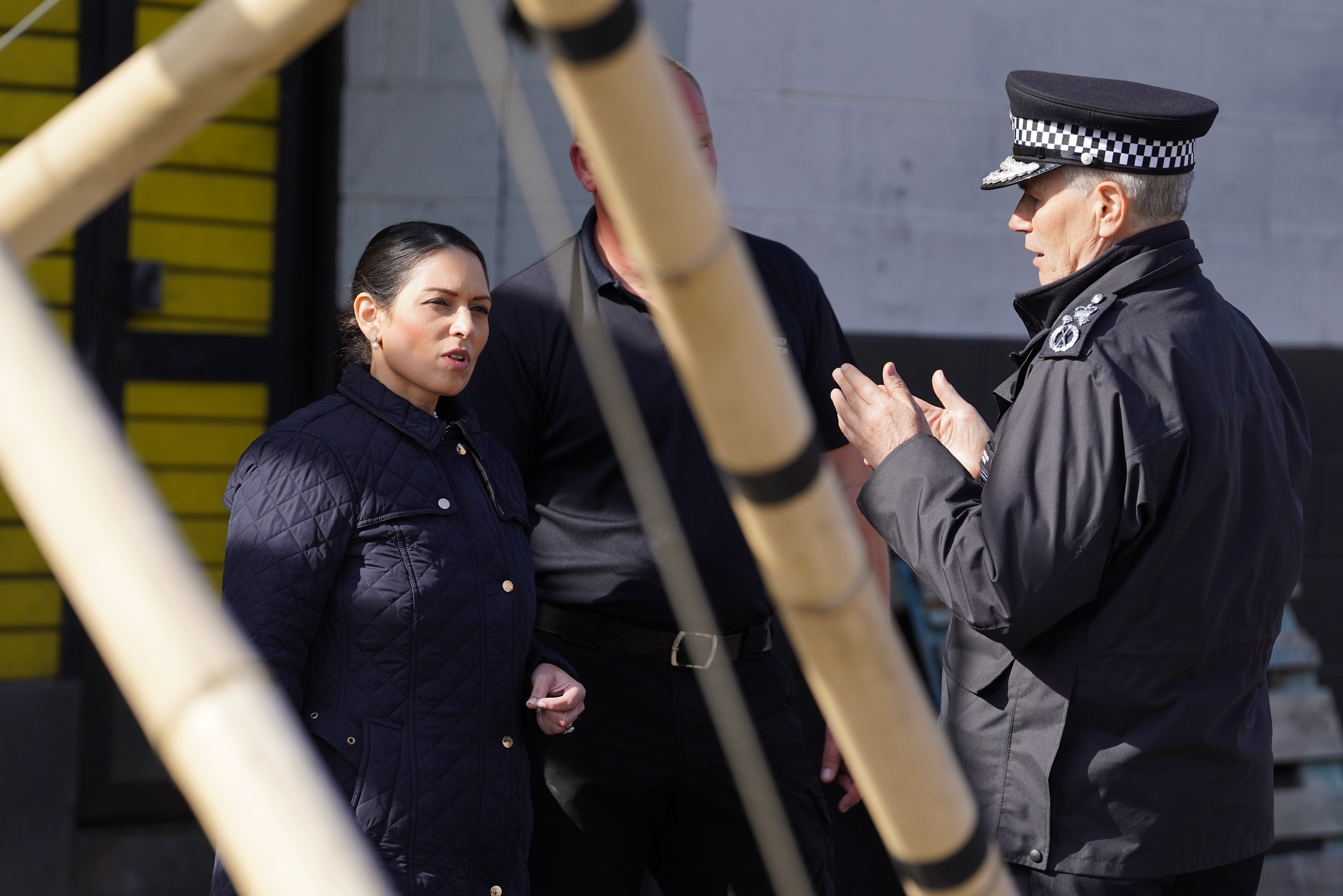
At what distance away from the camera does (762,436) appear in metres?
0.67

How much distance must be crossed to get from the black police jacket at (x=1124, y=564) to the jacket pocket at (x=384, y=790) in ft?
2.39

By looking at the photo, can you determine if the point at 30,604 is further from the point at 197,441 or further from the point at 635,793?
the point at 635,793

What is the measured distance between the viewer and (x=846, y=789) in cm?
252

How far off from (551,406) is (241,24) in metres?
1.56

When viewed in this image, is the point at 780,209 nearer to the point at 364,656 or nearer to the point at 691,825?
the point at 691,825

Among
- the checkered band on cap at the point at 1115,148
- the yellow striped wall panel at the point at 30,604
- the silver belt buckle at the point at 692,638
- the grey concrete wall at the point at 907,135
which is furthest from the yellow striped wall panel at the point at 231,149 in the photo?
the checkered band on cap at the point at 1115,148

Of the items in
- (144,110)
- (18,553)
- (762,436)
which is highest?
(144,110)

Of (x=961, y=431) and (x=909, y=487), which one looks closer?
(x=909, y=487)

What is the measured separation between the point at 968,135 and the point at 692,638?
6.32ft

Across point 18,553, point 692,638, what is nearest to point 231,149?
point 18,553

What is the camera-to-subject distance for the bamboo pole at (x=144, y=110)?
2.31 feet

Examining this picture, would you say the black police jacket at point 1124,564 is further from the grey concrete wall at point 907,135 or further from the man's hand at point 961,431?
the grey concrete wall at point 907,135

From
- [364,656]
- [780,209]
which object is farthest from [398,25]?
[364,656]

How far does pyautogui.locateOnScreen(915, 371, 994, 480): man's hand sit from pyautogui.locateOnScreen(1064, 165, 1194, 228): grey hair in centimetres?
34
